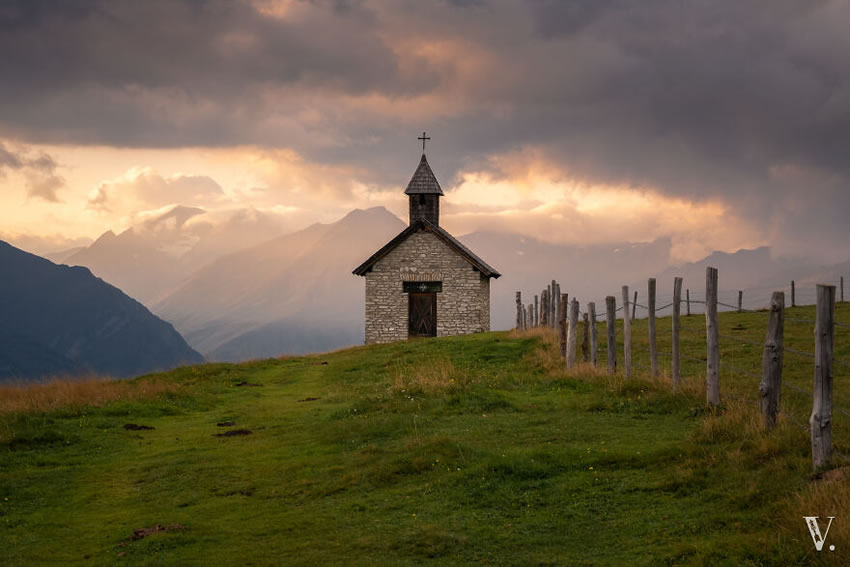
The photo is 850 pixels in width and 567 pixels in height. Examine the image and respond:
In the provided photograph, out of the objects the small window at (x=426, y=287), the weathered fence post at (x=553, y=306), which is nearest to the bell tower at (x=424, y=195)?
the small window at (x=426, y=287)

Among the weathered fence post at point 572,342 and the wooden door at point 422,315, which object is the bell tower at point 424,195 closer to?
the wooden door at point 422,315

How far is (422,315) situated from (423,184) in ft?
28.2

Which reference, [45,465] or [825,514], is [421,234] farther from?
[825,514]

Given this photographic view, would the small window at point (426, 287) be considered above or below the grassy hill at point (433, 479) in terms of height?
above

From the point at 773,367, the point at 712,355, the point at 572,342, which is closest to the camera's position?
the point at 773,367

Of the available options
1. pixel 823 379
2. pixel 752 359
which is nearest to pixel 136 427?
pixel 823 379

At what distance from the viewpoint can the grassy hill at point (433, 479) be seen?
31.0ft

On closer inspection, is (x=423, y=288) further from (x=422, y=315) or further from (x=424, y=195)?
(x=424, y=195)

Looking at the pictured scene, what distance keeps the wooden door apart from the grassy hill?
2264 cm

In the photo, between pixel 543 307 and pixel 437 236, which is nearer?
pixel 543 307

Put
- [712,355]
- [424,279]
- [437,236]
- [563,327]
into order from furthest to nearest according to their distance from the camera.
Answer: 1. [437,236]
2. [424,279]
3. [563,327]
4. [712,355]

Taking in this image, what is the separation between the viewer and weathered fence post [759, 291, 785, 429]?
12.8m

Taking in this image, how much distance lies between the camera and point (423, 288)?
4459cm

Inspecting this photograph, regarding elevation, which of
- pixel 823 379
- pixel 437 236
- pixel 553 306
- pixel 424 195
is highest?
pixel 424 195
